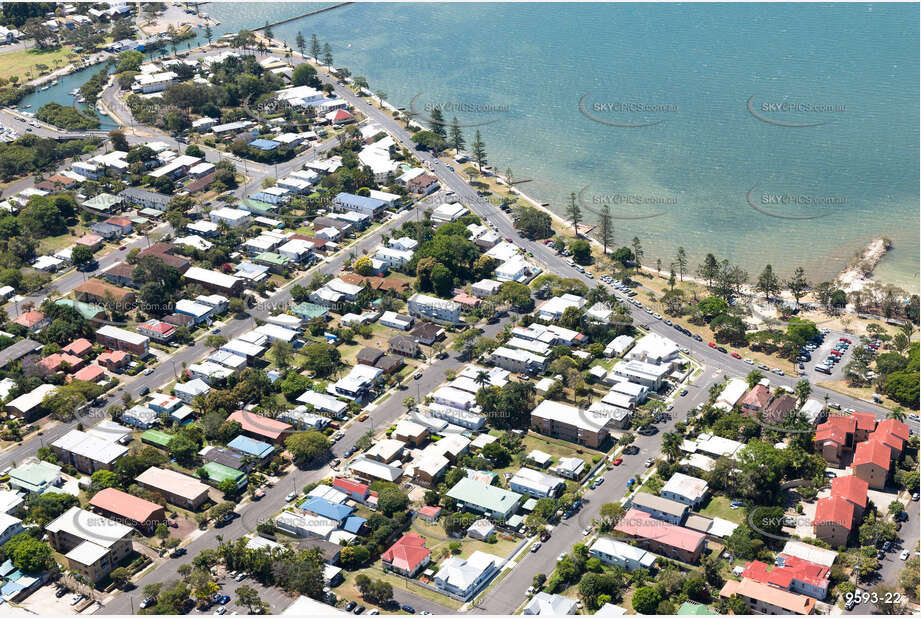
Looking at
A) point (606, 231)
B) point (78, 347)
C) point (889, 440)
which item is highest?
point (78, 347)

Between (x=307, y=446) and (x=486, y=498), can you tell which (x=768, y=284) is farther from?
(x=307, y=446)

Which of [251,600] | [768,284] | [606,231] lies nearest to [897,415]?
[768,284]

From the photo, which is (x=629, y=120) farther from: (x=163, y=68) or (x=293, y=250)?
(x=163, y=68)

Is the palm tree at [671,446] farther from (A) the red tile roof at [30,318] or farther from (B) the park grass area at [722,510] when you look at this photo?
(A) the red tile roof at [30,318]

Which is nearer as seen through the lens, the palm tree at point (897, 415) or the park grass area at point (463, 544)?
the park grass area at point (463, 544)

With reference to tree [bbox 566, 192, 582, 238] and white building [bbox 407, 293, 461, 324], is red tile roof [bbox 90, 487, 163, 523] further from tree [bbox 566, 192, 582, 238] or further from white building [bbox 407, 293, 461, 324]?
tree [bbox 566, 192, 582, 238]

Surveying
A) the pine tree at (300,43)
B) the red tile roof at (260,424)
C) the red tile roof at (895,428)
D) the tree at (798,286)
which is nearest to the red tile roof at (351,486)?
the red tile roof at (260,424)

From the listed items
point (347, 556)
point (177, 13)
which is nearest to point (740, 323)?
point (347, 556)
